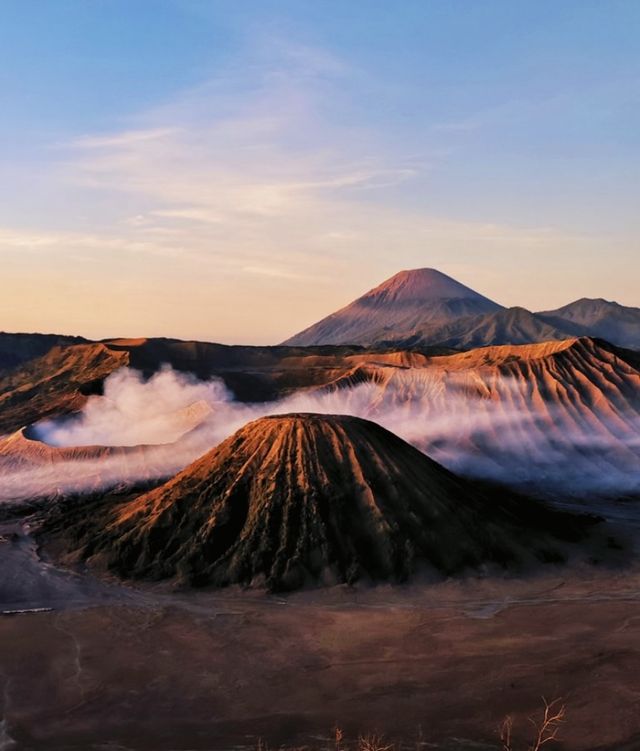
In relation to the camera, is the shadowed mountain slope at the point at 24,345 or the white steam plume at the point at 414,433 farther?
the shadowed mountain slope at the point at 24,345

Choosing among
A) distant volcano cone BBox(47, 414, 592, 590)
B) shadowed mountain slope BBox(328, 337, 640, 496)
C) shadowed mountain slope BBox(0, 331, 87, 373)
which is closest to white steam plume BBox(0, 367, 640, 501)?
shadowed mountain slope BBox(328, 337, 640, 496)

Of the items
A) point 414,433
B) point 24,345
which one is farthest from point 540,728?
point 24,345

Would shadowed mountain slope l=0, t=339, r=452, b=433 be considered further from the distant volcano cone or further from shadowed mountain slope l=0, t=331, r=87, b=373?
the distant volcano cone

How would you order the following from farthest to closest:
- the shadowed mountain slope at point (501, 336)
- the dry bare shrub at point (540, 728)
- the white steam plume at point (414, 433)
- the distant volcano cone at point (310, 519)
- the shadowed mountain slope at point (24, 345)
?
the shadowed mountain slope at point (501, 336) → the shadowed mountain slope at point (24, 345) → the white steam plume at point (414, 433) → the distant volcano cone at point (310, 519) → the dry bare shrub at point (540, 728)

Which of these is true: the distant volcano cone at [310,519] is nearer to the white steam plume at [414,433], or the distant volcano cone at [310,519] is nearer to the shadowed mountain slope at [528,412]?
the white steam plume at [414,433]

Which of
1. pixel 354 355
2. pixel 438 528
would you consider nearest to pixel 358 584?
pixel 438 528

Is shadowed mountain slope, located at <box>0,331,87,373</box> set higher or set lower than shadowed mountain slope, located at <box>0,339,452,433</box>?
higher

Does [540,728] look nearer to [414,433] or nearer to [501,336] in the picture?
Result: [414,433]

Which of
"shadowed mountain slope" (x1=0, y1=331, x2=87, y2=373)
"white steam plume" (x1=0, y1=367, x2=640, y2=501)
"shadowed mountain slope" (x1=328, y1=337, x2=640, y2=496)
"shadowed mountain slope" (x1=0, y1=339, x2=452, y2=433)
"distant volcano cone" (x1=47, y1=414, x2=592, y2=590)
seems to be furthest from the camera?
"shadowed mountain slope" (x1=0, y1=331, x2=87, y2=373)

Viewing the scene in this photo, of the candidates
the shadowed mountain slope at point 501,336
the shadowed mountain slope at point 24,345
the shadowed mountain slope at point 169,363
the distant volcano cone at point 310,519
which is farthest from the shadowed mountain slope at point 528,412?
the shadowed mountain slope at point 501,336
